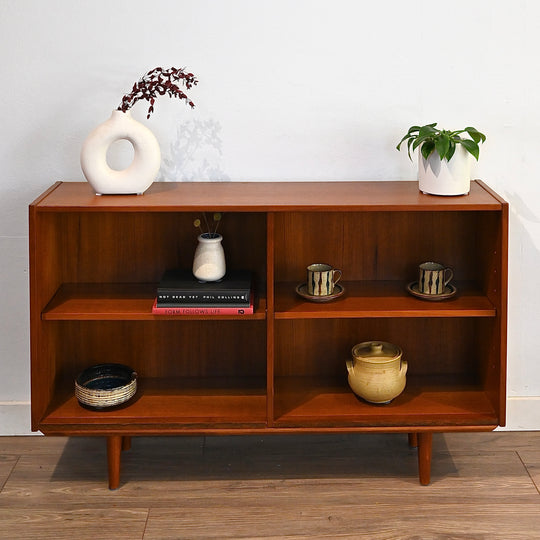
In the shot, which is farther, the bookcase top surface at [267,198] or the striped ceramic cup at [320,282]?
the striped ceramic cup at [320,282]

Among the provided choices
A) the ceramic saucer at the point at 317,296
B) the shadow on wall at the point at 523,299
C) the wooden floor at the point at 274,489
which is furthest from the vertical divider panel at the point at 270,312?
the shadow on wall at the point at 523,299

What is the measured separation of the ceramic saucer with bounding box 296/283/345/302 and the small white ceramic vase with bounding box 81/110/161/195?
0.46m

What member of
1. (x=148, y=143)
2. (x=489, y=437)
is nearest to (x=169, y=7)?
(x=148, y=143)

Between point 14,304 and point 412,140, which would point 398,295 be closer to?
point 412,140

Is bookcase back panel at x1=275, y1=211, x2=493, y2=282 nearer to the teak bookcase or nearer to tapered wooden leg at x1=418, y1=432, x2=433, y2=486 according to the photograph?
the teak bookcase

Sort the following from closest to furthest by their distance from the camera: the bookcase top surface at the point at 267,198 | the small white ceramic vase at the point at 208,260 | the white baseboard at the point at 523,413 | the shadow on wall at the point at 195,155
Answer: the bookcase top surface at the point at 267,198 → the small white ceramic vase at the point at 208,260 → the shadow on wall at the point at 195,155 → the white baseboard at the point at 523,413

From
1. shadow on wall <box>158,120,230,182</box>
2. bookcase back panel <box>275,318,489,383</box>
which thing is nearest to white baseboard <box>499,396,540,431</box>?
bookcase back panel <box>275,318,489,383</box>

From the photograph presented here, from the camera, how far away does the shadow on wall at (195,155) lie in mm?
2199

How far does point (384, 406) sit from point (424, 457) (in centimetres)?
16

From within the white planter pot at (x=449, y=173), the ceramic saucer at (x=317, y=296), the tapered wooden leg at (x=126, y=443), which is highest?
the white planter pot at (x=449, y=173)

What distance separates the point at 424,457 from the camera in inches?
84.4

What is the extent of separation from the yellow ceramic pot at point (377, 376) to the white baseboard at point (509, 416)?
45 cm

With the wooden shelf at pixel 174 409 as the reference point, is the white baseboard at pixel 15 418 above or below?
below

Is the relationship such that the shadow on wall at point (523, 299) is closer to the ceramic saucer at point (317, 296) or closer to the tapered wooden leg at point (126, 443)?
the ceramic saucer at point (317, 296)
